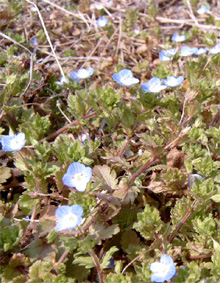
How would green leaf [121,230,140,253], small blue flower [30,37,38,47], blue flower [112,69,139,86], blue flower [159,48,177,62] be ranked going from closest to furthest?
green leaf [121,230,140,253] → blue flower [112,69,139,86] → blue flower [159,48,177,62] → small blue flower [30,37,38,47]

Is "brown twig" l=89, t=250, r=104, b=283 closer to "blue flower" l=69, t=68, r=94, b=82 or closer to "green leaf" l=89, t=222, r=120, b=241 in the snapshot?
"green leaf" l=89, t=222, r=120, b=241

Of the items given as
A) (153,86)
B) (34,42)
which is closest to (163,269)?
(153,86)

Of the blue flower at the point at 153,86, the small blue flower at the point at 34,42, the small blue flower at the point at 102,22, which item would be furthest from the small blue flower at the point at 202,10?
the blue flower at the point at 153,86

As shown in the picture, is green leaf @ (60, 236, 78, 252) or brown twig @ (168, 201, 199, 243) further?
brown twig @ (168, 201, 199, 243)

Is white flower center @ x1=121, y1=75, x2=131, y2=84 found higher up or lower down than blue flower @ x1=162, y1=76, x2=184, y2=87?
higher up

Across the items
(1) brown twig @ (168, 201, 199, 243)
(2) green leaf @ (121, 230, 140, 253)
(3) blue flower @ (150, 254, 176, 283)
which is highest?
(3) blue flower @ (150, 254, 176, 283)

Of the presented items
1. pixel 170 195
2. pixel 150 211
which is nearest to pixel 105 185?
pixel 150 211

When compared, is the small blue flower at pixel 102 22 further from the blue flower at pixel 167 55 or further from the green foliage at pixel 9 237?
the green foliage at pixel 9 237

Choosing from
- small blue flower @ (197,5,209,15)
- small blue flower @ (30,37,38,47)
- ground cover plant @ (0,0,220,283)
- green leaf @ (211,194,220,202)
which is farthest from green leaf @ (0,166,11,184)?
small blue flower @ (197,5,209,15)

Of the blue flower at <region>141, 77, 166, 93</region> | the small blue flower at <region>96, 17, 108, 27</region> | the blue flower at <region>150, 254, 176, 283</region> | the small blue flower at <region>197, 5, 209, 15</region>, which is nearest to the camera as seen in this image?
the blue flower at <region>150, 254, 176, 283</region>
